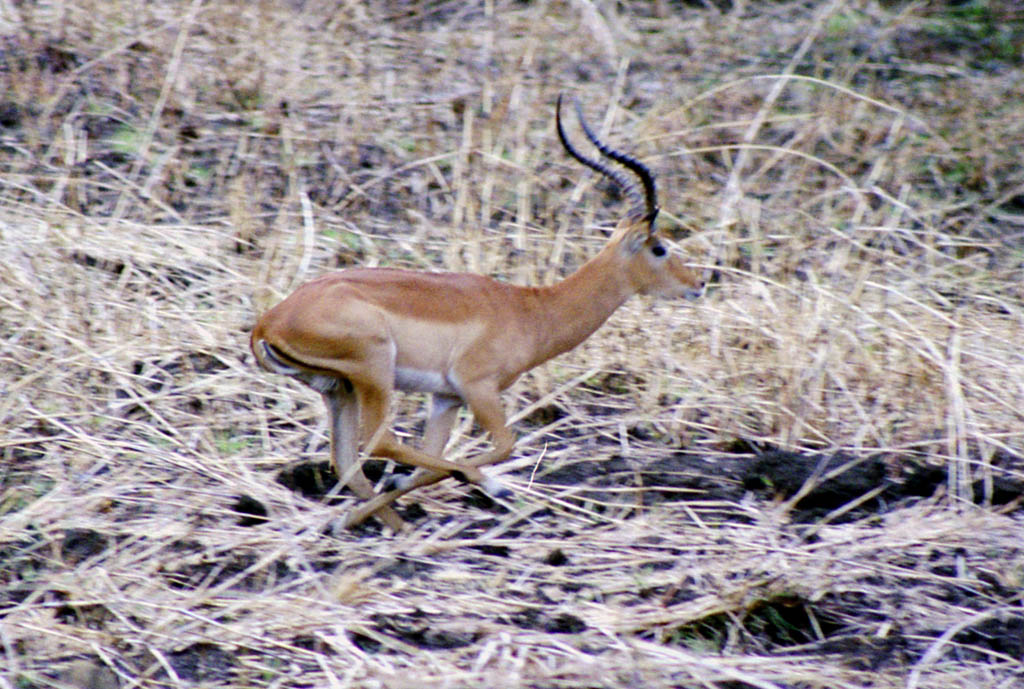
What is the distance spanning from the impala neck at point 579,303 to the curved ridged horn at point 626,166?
0.71 ft

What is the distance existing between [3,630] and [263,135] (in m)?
5.06

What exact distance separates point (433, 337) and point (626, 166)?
1212 mm

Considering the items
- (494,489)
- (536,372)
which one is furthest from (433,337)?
(536,372)

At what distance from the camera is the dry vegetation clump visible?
4.54 m

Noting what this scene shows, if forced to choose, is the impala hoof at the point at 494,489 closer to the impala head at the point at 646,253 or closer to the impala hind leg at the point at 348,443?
the impala hind leg at the point at 348,443


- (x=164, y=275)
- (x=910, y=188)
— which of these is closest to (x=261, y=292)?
(x=164, y=275)

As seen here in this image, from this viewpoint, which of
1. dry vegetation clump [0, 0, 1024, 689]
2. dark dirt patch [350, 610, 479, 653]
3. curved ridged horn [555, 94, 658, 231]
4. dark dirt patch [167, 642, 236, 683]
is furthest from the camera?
curved ridged horn [555, 94, 658, 231]

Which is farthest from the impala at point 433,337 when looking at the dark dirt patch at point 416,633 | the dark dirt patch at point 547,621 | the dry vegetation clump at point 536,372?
the dark dirt patch at point 547,621

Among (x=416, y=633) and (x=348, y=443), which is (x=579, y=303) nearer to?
(x=348, y=443)

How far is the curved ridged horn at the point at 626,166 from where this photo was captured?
5484 millimetres

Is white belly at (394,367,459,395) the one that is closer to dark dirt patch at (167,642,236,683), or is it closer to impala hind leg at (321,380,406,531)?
impala hind leg at (321,380,406,531)

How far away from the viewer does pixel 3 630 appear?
440 centimetres

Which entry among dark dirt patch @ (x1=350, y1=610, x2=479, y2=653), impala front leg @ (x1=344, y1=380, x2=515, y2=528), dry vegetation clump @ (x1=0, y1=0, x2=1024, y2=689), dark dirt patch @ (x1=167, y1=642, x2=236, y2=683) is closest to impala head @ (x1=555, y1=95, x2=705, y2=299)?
dry vegetation clump @ (x1=0, y1=0, x2=1024, y2=689)

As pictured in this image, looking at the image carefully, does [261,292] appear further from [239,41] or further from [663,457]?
[239,41]
